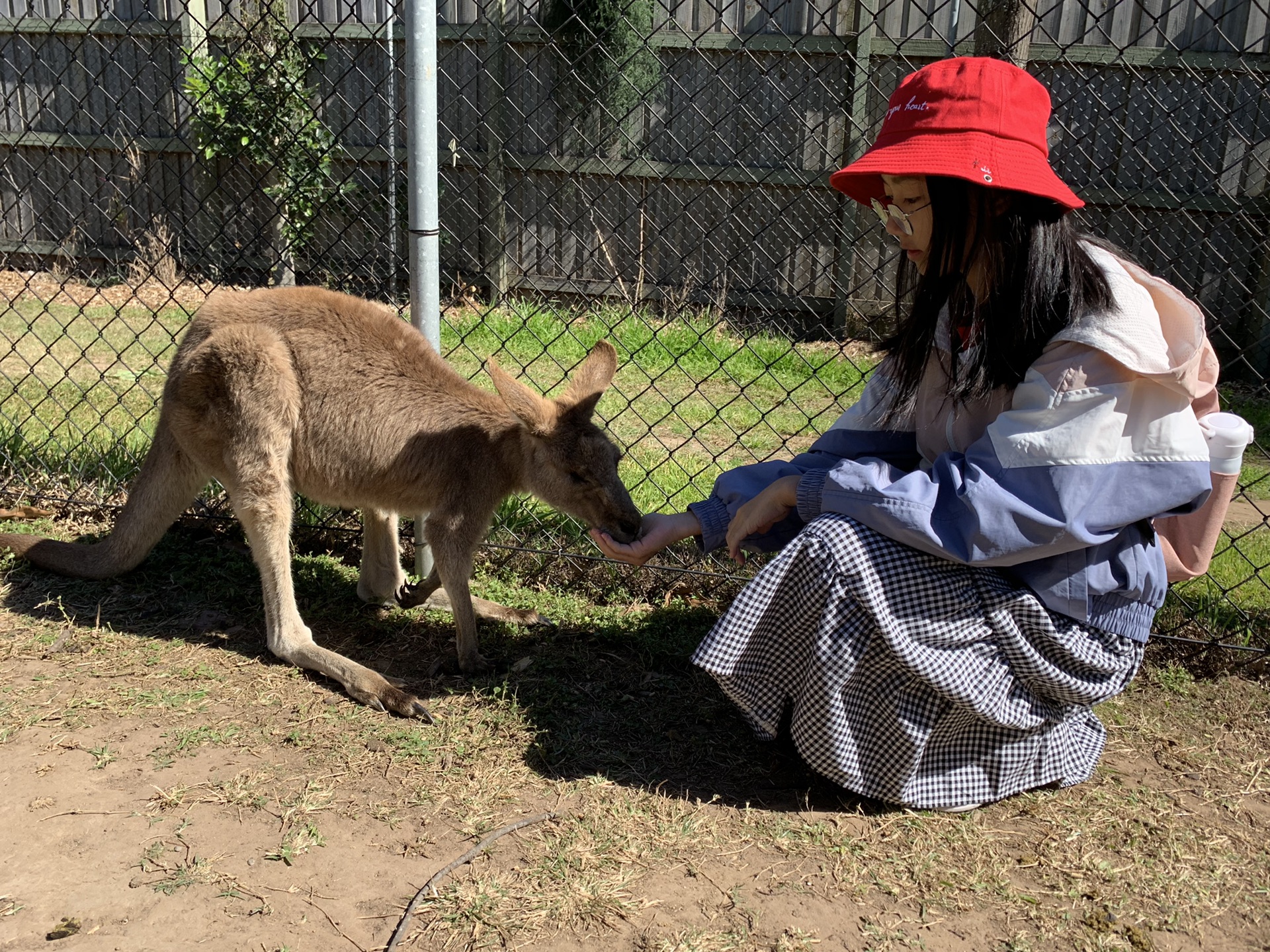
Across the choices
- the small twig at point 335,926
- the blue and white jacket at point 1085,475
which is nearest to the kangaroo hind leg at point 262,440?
the small twig at point 335,926

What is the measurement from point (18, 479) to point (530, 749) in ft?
8.20

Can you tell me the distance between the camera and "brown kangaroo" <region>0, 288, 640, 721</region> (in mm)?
2770

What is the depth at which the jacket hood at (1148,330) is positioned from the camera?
6.05 ft

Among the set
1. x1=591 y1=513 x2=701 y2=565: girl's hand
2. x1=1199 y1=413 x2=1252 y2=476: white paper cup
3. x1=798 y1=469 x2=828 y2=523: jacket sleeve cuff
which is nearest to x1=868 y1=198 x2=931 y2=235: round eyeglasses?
x1=798 y1=469 x2=828 y2=523: jacket sleeve cuff

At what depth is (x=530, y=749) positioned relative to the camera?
94.0 inches

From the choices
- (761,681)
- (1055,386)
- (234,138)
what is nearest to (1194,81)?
(1055,386)

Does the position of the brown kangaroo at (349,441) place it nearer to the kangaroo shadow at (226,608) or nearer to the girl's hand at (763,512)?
the kangaroo shadow at (226,608)

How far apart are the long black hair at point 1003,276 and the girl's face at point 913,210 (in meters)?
0.02

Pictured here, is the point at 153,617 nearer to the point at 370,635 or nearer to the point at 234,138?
the point at 370,635

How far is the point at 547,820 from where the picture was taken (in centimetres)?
211

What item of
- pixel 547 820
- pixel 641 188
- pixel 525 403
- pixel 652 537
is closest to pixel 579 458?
pixel 525 403

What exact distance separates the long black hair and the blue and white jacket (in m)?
0.05

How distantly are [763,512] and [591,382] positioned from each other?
0.88 meters

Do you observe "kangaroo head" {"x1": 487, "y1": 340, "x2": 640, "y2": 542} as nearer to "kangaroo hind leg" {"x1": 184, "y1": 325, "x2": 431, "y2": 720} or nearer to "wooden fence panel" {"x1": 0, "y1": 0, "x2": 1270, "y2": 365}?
"kangaroo hind leg" {"x1": 184, "y1": 325, "x2": 431, "y2": 720}
